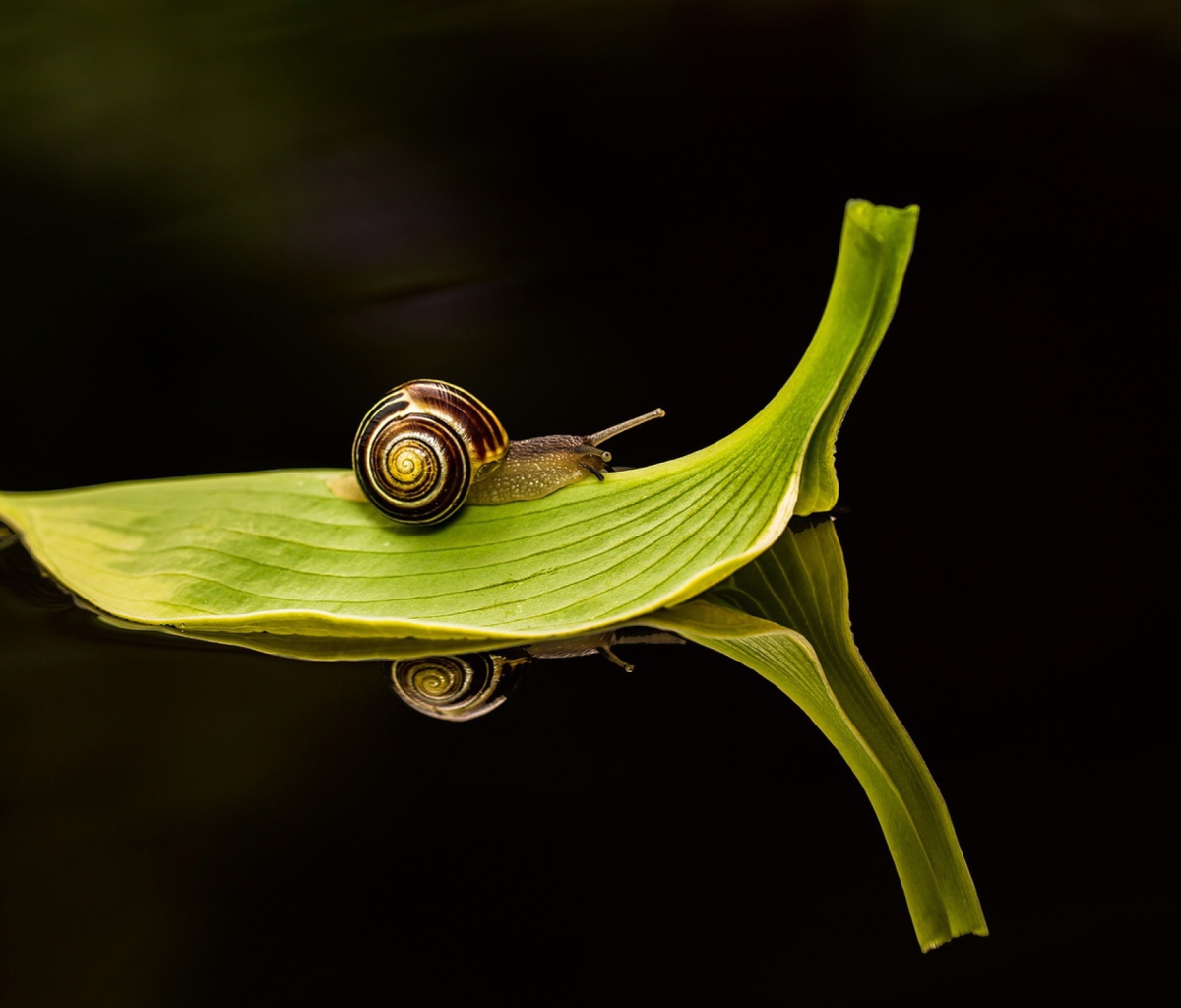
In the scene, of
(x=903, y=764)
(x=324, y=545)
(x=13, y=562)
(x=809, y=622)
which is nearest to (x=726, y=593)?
(x=809, y=622)

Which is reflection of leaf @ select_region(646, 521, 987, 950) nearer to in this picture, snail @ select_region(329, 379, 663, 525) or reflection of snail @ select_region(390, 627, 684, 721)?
reflection of snail @ select_region(390, 627, 684, 721)

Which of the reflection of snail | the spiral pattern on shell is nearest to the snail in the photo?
the spiral pattern on shell

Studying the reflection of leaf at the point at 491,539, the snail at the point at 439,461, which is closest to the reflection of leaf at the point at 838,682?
the reflection of leaf at the point at 491,539

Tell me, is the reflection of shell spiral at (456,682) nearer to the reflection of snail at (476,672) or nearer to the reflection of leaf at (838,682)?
the reflection of snail at (476,672)

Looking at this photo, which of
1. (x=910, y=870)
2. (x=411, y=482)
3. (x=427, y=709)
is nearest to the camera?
(x=910, y=870)

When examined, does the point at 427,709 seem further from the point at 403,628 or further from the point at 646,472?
the point at 646,472

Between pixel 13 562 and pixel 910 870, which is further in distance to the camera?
pixel 13 562
